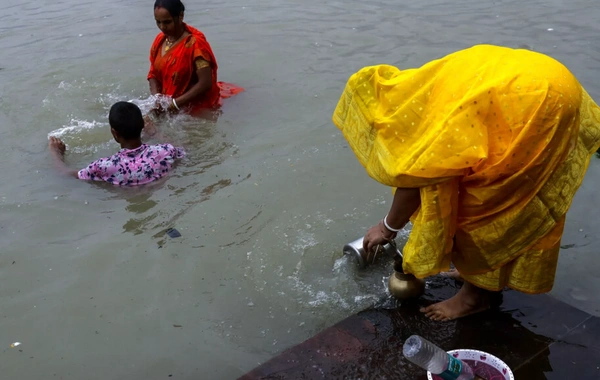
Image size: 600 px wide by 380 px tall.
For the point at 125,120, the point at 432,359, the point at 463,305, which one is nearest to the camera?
the point at 432,359

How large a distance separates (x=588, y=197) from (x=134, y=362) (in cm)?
308

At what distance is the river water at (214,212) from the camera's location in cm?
295

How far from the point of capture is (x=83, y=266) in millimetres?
3500

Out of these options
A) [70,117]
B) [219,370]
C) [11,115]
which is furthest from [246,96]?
[219,370]

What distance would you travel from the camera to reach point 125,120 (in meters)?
4.30

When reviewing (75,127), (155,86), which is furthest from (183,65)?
(75,127)

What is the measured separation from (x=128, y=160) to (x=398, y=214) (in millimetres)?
2583

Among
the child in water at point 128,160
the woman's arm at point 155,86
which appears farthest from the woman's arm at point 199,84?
the child in water at point 128,160

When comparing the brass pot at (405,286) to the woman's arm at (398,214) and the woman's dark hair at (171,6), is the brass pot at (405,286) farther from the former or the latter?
the woman's dark hair at (171,6)

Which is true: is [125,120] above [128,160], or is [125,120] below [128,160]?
above

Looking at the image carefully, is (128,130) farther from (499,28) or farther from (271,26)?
(499,28)

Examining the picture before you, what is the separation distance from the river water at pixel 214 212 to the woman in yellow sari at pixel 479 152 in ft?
2.13

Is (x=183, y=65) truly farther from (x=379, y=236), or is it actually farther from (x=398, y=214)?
(x=398, y=214)

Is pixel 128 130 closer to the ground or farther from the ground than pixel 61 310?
farther from the ground
